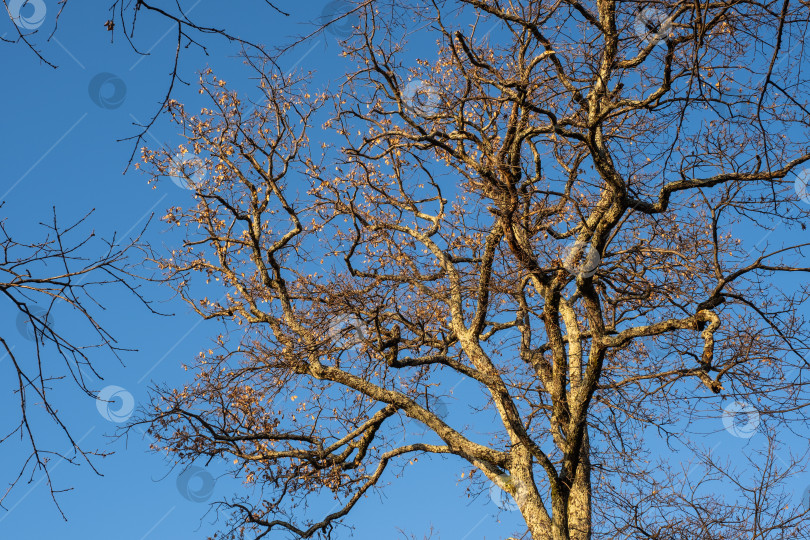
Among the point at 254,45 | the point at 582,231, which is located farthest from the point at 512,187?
the point at 254,45

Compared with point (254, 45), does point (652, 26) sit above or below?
above

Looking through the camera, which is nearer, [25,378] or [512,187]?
[25,378]

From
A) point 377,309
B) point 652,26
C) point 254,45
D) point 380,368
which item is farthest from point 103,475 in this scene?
point 652,26

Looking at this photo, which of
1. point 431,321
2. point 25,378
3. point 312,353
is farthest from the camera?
point 431,321

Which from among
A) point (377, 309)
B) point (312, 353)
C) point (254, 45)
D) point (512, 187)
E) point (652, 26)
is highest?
point (652, 26)

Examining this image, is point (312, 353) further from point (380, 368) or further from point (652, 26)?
point (652, 26)

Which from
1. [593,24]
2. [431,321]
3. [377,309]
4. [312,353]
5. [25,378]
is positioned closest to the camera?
[25,378]

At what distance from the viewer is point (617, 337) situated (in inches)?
337

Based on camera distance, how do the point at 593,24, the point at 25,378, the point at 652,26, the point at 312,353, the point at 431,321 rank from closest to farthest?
the point at 25,378
the point at 652,26
the point at 593,24
the point at 312,353
the point at 431,321

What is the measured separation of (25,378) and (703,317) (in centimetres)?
671

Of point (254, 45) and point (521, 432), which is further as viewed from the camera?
point (521, 432)

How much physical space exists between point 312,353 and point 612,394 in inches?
158

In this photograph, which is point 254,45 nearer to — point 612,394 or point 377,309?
point 377,309

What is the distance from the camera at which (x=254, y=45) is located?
3709mm
